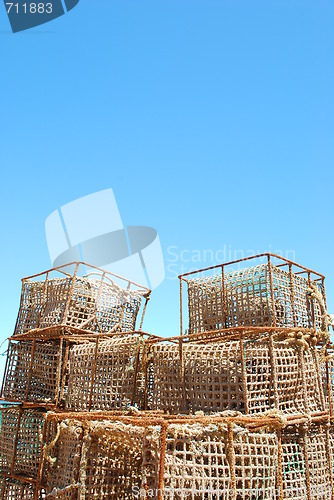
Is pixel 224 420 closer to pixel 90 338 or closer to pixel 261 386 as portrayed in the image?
pixel 261 386

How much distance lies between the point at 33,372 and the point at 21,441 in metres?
1.29

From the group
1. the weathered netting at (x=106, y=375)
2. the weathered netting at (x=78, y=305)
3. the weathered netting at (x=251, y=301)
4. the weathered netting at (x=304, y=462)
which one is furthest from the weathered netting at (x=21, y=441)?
the weathered netting at (x=304, y=462)

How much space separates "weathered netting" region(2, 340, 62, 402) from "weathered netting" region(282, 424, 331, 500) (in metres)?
4.50

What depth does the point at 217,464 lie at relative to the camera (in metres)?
5.14

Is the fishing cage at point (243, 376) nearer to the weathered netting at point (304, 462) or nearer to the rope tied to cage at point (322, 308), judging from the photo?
the weathered netting at point (304, 462)

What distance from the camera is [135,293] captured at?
10.6 m

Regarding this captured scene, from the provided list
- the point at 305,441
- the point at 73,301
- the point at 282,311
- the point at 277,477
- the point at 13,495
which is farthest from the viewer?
the point at 73,301

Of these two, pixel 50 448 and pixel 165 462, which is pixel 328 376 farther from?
pixel 50 448

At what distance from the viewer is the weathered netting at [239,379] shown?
20.5 ft

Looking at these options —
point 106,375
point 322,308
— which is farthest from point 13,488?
point 322,308

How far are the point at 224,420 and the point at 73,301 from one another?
4.98 m

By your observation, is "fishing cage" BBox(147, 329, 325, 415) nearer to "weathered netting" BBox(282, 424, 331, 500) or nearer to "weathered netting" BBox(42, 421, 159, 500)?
"weathered netting" BBox(282, 424, 331, 500)

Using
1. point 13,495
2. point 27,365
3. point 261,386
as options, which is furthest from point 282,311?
point 13,495

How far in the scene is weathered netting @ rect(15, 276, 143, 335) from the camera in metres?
9.34
